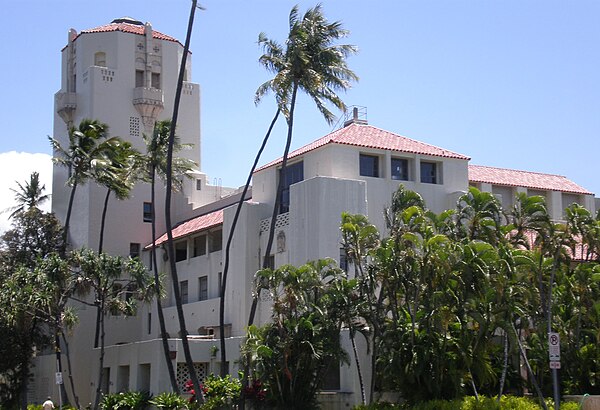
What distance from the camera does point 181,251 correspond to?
56.3 metres

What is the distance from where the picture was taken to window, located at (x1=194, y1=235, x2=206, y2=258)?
53969mm

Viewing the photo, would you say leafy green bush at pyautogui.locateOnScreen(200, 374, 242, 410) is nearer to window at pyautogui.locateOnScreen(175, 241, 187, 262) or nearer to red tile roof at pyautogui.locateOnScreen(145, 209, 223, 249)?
red tile roof at pyautogui.locateOnScreen(145, 209, 223, 249)

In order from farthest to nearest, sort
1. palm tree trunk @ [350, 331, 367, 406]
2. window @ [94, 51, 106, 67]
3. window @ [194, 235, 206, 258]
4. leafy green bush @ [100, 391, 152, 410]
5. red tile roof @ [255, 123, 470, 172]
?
window @ [94, 51, 106, 67]
window @ [194, 235, 206, 258]
red tile roof @ [255, 123, 470, 172]
leafy green bush @ [100, 391, 152, 410]
palm tree trunk @ [350, 331, 367, 406]

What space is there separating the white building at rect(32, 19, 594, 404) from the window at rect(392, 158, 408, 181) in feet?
0.22

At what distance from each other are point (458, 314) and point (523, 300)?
325 cm

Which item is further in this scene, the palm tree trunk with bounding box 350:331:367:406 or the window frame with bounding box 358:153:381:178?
the window frame with bounding box 358:153:381:178

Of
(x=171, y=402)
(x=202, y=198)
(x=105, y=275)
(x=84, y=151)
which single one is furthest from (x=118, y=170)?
(x=171, y=402)

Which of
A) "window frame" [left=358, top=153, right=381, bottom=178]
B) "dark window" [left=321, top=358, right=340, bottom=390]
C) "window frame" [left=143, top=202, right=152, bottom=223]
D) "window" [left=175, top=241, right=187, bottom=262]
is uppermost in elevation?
"window frame" [left=358, top=153, right=381, bottom=178]

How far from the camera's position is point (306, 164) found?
4419 centimetres

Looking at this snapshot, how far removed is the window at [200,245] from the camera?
177 ft

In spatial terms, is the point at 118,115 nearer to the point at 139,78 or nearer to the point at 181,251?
the point at 139,78

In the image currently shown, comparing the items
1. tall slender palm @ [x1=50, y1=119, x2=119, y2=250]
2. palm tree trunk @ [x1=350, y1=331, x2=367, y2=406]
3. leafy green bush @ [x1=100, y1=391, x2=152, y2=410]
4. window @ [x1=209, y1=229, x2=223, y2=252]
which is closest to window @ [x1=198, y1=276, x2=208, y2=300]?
window @ [x1=209, y1=229, x2=223, y2=252]

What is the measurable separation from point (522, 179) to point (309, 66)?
18789 millimetres

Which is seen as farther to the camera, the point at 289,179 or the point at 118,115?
the point at 118,115
